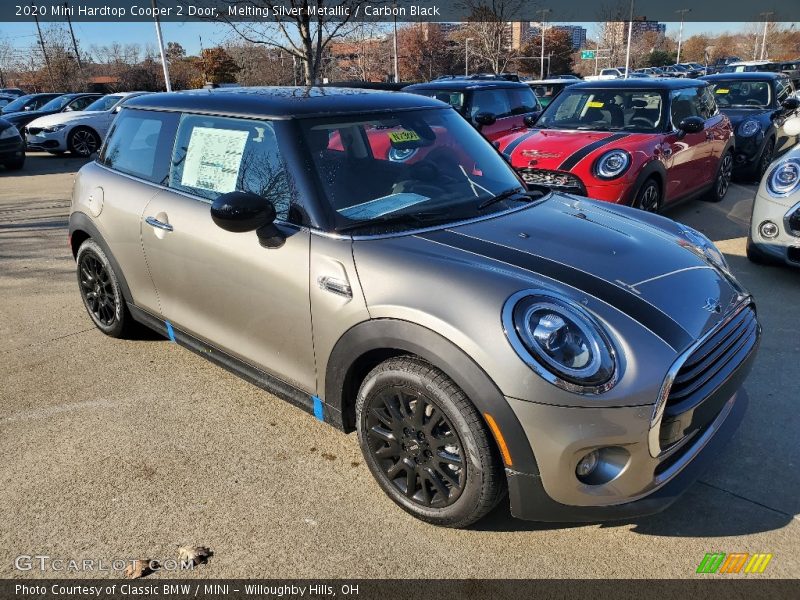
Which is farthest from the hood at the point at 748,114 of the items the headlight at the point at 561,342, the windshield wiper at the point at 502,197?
the headlight at the point at 561,342

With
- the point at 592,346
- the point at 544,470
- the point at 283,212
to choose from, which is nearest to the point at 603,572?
the point at 544,470

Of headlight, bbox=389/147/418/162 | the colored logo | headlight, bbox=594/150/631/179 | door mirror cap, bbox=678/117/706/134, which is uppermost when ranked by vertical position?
headlight, bbox=389/147/418/162

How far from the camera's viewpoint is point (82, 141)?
14.4 meters

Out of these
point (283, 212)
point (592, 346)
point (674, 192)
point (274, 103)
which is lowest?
point (674, 192)

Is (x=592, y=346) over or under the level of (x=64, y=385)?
over

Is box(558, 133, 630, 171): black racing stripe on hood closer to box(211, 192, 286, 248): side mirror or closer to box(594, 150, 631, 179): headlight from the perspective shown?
box(594, 150, 631, 179): headlight

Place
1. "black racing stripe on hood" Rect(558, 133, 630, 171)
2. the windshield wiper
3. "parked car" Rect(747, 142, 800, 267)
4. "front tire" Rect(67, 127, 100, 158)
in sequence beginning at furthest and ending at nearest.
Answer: "front tire" Rect(67, 127, 100, 158) → "black racing stripe on hood" Rect(558, 133, 630, 171) → "parked car" Rect(747, 142, 800, 267) → the windshield wiper

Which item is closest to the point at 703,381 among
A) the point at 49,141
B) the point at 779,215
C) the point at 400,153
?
the point at 400,153

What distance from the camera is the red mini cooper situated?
583 centimetres

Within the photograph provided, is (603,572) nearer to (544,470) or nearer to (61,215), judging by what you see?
(544,470)

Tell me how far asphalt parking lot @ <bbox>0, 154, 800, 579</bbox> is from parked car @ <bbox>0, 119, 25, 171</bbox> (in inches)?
417

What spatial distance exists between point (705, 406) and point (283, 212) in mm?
1830

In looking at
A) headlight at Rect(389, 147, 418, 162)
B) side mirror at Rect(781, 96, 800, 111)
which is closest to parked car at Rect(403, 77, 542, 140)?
side mirror at Rect(781, 96, 800, 111)

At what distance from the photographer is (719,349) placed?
231cm
